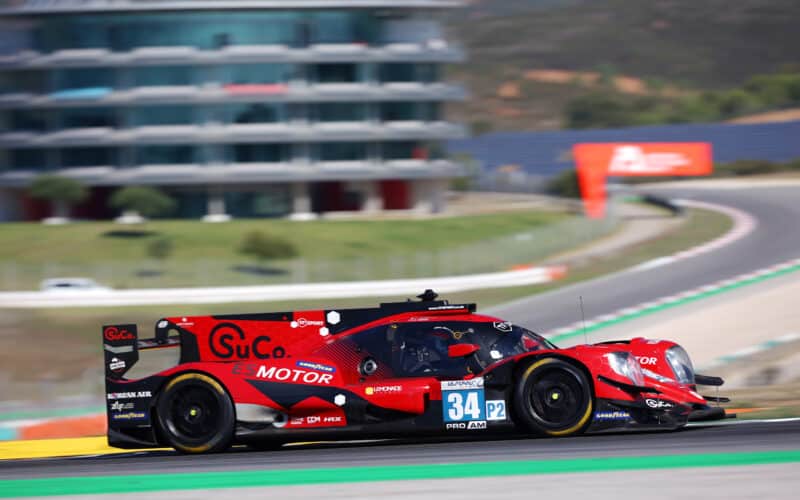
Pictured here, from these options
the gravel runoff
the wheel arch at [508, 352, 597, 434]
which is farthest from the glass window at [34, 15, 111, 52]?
the gravel runoff

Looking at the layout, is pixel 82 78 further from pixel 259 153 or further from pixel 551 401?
pixel 551 401

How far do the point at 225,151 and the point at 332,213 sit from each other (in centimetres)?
731

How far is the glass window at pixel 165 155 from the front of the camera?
213ft

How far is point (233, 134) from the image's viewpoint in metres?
64.7

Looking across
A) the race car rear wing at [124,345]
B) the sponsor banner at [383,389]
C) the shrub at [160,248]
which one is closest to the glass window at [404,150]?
the shrub at [160,248]

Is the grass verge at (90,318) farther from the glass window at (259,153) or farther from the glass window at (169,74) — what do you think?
the glass window at (169,74)

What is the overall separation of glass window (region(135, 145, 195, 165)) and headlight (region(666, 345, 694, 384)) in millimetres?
56735

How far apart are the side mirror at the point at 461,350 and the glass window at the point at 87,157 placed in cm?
5862

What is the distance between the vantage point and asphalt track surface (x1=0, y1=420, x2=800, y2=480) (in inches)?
359

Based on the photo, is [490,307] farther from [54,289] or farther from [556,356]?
[556,356]

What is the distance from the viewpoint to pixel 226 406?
10.1 meters

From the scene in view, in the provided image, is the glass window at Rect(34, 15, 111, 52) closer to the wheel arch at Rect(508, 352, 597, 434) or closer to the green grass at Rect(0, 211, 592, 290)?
the green grass at Rect(0, 211, 592, 290)

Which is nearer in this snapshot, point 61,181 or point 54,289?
point 54,289

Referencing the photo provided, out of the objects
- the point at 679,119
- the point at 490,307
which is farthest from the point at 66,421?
the point at 679,119
